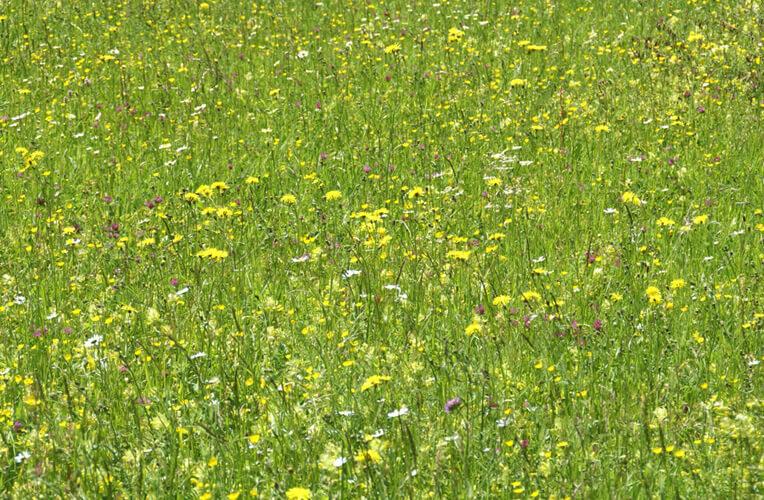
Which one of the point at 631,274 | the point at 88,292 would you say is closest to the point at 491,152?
the point at 631,274

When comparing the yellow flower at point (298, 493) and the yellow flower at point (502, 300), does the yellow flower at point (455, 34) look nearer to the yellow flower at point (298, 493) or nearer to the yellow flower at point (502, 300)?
the yellow flower at point (502, 300)

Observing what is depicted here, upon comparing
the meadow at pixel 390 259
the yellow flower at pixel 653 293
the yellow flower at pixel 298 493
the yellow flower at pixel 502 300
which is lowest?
the meadow at pixel 390 259

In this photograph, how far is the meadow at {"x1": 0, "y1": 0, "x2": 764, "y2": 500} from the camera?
96.7 inches

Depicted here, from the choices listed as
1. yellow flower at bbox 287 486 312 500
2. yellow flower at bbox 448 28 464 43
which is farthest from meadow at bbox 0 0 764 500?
yellow flower at bbox 448 28 464 43

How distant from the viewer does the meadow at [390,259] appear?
8.06 feet

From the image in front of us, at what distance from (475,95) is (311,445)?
163 inches

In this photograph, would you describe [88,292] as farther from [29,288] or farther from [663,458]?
[663,458]

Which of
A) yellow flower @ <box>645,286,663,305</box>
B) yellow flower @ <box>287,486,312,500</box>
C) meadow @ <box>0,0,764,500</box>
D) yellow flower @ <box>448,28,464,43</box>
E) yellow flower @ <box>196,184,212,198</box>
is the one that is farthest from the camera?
yellow flower @ <box>448,28,464,43</box>

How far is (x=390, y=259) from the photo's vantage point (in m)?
3.95

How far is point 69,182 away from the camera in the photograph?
5.30 metres

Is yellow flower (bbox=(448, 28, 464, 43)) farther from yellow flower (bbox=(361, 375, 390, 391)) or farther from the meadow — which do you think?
yellow flower (bbox=(361, 375, 390, 391))

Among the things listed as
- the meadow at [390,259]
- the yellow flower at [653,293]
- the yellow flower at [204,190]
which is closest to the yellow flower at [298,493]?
the meadow at [390,259]

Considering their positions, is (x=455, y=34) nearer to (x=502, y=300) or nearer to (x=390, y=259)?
(x=390, y=259)

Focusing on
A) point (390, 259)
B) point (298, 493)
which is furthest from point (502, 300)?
point (298, 493)
